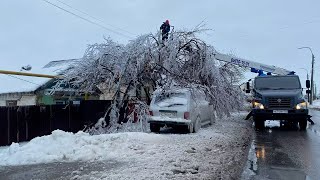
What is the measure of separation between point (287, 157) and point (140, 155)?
3.90 metres

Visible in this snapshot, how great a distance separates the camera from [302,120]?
53.9 ft

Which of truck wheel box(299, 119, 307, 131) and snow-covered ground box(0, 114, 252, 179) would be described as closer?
snow-covered ground box(0, 114, 252, 179)

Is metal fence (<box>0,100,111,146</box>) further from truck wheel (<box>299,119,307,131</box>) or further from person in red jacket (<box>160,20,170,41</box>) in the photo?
truck wheel (<box>299,119,307,131</box>)

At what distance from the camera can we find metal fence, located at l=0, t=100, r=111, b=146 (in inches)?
476

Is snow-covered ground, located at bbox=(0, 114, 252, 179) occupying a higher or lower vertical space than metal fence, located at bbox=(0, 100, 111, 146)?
lower

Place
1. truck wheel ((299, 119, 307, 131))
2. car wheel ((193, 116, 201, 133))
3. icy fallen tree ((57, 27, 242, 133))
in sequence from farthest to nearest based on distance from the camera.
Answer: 1. truck wheel ((299, 119, 307, 131))
2. icy fallen tree ((57, 27, 242, 133))
3. car wheel ((193, 116, 201, 133))

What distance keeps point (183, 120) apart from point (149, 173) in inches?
262

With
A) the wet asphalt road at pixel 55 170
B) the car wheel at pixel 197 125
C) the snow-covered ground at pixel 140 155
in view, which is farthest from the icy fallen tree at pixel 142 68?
the wet asphalt road at pixel 55 170

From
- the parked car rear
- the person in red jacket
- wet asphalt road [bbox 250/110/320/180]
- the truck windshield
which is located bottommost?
wet asphalt road [bbox 250/110/320/180]

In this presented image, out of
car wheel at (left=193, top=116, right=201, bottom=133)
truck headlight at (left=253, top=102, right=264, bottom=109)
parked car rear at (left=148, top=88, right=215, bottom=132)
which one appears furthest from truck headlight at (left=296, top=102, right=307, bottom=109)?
car wheel at (left=193, top=116, right=201, bottom=133)

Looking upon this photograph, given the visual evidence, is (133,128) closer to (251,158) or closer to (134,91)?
(134,91)

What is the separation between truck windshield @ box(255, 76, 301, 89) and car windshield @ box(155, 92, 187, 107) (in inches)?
199

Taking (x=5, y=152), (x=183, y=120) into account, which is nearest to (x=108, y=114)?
(x=183, y=120)

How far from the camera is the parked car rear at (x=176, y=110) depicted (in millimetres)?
13742
